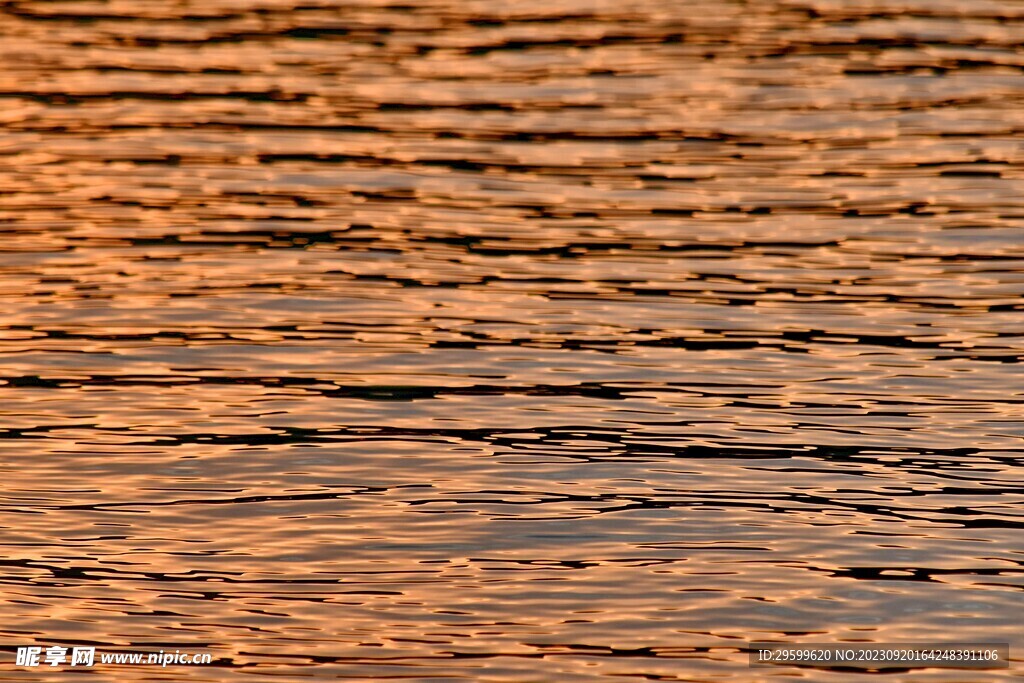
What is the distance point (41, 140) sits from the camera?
47.6 feet

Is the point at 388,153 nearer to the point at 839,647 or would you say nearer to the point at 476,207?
the point at 476,207

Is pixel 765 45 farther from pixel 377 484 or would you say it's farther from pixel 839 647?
pixel 839 647

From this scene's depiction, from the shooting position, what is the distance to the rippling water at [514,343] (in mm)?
7496

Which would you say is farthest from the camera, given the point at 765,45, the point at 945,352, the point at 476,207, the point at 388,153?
the point at 765,45

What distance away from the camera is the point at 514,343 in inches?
412

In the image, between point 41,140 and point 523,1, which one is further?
point 523,1

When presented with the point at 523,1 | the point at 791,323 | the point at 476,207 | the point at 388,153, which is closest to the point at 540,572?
the point at 791,323

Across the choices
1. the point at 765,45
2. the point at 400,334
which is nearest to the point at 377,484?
the point at 400,334

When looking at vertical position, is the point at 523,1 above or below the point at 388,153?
above

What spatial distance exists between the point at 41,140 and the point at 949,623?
9947 millimetres

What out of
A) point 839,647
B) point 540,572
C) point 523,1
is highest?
point 523,1

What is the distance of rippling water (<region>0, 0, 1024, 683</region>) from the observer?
7.50 m

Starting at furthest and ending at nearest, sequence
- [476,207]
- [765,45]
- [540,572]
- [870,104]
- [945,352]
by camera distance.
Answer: [765,45]
[870,104]
[476,207]
[945,352]
[540,572]

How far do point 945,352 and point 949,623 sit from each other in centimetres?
326
